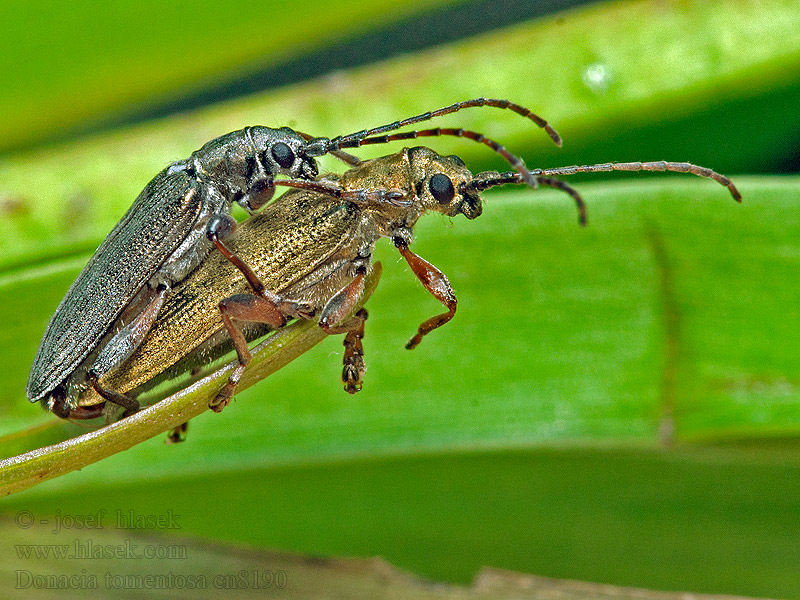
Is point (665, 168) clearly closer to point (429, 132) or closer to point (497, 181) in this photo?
point (497, 181)

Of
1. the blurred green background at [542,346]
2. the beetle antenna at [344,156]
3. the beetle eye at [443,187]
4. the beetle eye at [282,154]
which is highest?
the beetle eye at [282,154]

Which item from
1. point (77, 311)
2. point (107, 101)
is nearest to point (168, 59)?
point (107, 101)

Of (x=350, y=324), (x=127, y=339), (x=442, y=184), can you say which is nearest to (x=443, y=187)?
(x=442, y=184)

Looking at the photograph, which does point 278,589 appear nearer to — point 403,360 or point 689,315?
point 403,360

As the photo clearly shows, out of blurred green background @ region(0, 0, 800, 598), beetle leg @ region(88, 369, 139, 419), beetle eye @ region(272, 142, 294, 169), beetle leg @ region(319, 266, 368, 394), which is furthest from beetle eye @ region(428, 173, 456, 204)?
beetle leg @ region(88, 369, 139, 419)

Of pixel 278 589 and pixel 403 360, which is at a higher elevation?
pixel 403 360

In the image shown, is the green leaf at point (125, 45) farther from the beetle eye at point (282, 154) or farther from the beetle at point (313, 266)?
the beetle at point (313, 266)

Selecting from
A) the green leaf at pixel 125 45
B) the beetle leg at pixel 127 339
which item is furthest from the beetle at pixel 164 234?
the green leaf at pixel 125 45
